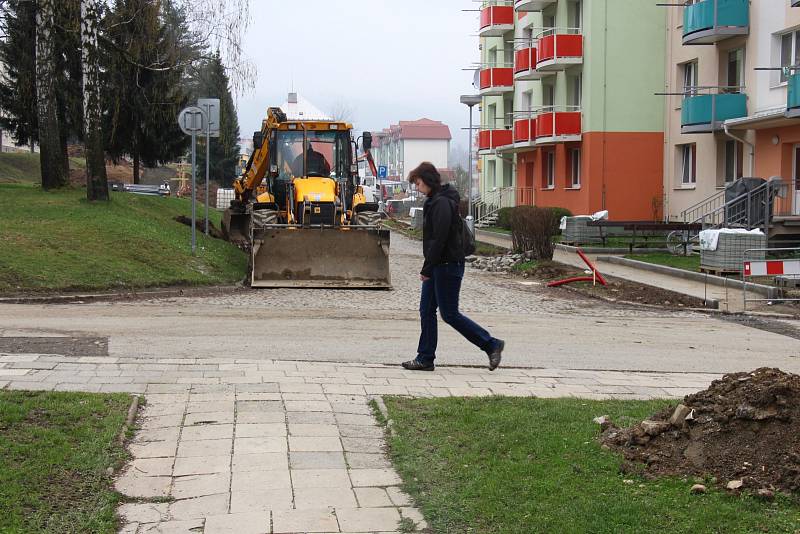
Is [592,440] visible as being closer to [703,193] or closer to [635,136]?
[703,193]

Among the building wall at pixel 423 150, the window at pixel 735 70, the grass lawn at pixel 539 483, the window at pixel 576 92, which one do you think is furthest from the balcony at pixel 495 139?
the building wall at pixel 423 150

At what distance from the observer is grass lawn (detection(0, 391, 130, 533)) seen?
499 cm

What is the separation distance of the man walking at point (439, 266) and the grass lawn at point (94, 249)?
832 cm

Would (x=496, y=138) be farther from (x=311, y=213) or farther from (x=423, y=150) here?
(x=423, y=150)

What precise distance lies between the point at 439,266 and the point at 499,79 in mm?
40644

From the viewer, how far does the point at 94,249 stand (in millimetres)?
17969

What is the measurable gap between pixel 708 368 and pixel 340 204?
37.6 ft

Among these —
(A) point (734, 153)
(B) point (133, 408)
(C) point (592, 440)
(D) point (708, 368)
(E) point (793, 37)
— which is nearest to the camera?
(C) point (592, 440)

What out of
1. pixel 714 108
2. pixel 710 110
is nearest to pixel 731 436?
pixel 714 108

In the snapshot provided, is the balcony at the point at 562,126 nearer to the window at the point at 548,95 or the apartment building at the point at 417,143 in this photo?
the window at the point at 548,95

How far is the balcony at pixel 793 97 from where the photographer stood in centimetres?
2405

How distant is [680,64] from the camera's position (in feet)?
113

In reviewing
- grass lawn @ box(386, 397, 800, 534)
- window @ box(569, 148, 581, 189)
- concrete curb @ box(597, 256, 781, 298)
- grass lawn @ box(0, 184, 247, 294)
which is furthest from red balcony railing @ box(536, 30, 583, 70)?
grass lawn @ box(386, 397, 800, 534)

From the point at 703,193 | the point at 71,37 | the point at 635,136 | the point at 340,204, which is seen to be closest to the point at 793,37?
the point at 703,193
